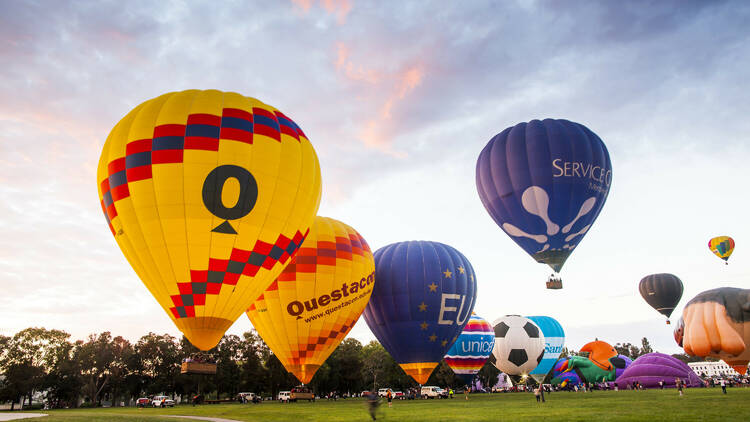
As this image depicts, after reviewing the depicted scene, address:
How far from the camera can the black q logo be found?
44.7 feet

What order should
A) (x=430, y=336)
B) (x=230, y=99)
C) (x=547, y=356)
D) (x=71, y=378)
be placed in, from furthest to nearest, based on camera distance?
1. (x=71, y=378)
2. (x=547, y=356)
3. (x=430, y=336)
4. (x=230, y=99)

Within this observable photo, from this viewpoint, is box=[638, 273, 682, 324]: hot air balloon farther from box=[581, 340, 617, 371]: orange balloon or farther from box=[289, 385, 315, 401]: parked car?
box=[289, 385, 315, 401]: parked car

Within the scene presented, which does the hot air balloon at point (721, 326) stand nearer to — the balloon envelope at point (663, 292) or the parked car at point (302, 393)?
the balloon envelope at point (663, 292)

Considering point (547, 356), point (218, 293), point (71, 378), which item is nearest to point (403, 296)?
point (218, 293)

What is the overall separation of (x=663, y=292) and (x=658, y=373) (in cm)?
845

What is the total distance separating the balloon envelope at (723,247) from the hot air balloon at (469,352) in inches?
730

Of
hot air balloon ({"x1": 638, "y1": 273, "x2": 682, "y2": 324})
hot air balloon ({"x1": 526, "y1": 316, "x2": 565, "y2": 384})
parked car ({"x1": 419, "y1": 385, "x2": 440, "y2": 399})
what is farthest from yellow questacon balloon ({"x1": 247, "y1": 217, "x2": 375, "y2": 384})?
hot air balloon ({"x1": 526, "y1": 316, "x2": 565, "y2": 384})

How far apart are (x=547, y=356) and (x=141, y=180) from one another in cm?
3943

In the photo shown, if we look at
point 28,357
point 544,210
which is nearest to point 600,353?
point 544,210

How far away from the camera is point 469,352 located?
34188mm

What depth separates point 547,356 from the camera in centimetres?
4388

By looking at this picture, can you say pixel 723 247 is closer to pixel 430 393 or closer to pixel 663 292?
pixel 663 292

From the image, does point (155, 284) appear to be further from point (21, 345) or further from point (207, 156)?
point (21, 345)

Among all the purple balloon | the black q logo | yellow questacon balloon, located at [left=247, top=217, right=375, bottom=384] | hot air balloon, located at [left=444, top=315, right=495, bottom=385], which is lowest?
the purple balloon
